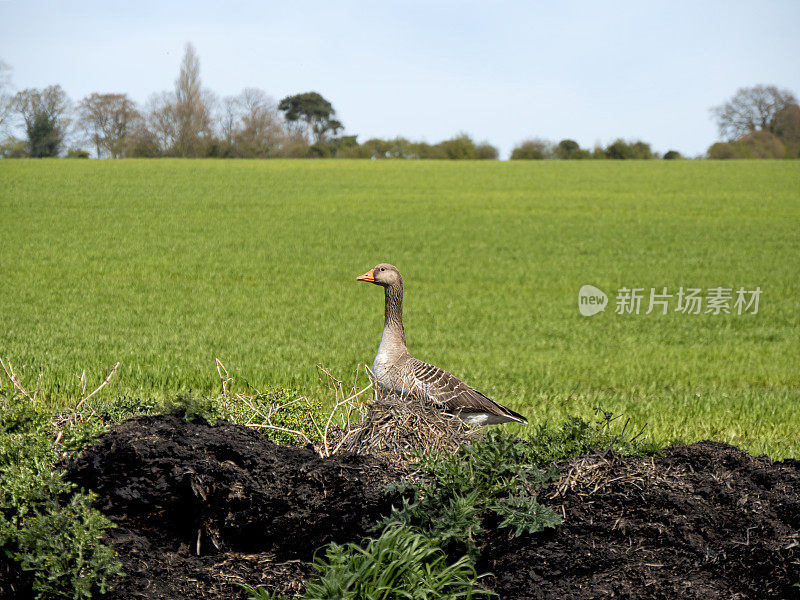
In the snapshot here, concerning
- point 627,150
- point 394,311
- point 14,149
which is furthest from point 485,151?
point 394,311

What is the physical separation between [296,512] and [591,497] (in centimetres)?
164

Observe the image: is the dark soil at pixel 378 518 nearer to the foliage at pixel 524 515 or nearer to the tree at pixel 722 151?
the foliage at pixel 524 515

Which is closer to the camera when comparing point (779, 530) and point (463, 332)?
point (779, 530)

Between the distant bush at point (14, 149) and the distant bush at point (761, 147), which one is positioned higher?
the distant bush at point (761, 147)

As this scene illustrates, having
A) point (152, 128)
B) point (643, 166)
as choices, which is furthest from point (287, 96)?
point (643, 166)

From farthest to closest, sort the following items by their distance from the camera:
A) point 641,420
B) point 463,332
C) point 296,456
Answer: point 463,332 < point 641,420 < point 296,456

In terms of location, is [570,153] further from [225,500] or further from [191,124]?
[225,500]

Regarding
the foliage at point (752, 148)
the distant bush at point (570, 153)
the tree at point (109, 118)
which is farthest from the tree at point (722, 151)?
the tree at point (109, 118)

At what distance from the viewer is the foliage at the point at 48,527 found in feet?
12.0

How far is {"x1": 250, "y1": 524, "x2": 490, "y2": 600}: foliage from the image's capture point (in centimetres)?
340

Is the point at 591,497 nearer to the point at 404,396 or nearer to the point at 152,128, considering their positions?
the point at 404,396

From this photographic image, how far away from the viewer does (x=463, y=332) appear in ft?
45.4

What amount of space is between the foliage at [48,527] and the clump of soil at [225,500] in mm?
233
